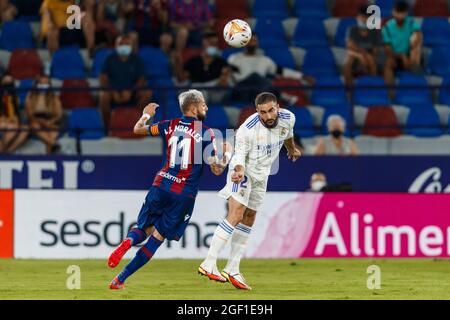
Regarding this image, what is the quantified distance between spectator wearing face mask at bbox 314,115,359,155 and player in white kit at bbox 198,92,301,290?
5192 mm

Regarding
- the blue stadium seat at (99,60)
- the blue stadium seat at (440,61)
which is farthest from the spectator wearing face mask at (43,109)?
the blue stadium seat at (440,61)

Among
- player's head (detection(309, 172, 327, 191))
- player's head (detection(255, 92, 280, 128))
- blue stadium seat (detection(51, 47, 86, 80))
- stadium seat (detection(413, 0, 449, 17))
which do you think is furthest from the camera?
stadium seat (detection(413, 0, 449, 17))

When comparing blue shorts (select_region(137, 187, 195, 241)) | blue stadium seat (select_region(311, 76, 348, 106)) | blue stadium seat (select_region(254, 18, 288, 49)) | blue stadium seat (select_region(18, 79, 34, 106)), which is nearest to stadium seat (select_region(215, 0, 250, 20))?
blue stadium seat (select_region(254, 18, 288, 49))

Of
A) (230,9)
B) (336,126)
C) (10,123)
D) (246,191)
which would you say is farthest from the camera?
(230,9)

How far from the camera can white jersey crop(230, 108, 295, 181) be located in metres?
13.8

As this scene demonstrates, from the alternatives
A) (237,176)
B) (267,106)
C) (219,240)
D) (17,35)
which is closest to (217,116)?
(17,35)

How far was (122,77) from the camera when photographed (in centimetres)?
2077

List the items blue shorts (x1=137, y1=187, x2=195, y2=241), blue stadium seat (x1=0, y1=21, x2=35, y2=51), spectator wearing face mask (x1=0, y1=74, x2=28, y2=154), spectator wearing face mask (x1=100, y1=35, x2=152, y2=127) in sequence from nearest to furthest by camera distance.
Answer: blue shorts (x1=137, y1=187, x2=195, y2=241)
spectator wearing face mask (x1=0, y1=74, x2=28, y2=154)
spectator wearing face mask (x1=100, y1=35, x2=152, y2=127)
blue stadium seat (x1=0, y1=21, x2=35, y2=51)

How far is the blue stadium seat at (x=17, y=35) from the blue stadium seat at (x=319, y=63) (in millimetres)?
4698

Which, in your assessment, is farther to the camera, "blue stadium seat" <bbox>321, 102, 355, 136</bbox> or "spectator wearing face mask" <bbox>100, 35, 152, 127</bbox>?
"spectator wearing face mask" <bbox>100, 35, 152, 127</bbox>

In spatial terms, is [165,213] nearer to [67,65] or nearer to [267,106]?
[267,106]

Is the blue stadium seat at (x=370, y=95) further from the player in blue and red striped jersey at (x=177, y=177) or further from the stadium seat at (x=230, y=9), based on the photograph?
the player in blue and red striped jersey at (x=177, y=177)

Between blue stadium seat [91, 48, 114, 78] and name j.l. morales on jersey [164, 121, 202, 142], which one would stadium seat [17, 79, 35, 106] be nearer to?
blue stadium seat [91, 48, 114, 78]

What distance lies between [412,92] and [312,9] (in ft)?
8.62
